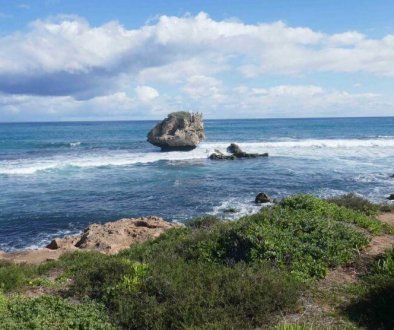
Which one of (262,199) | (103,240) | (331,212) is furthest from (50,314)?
(262,199)

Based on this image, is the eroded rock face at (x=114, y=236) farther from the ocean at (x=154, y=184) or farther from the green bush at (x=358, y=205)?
the green bush at (x=358, y=205)

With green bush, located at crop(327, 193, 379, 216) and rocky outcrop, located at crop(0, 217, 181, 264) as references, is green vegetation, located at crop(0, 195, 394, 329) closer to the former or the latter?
green bush, located at crop(327, 193, 379, 216)

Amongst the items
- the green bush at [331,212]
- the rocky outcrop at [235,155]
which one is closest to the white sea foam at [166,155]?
the rocky outcrop at [235,155]

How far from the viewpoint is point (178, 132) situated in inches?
2532

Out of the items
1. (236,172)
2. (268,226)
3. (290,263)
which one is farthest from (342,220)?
(236,172)

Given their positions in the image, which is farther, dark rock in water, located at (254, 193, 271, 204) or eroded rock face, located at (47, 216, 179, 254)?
dark rock in water, located at (254, 193, 271, 204)

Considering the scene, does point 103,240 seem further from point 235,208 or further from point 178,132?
point 178,132

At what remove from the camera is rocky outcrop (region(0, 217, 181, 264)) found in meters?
18.3

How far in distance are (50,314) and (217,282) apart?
3.44m

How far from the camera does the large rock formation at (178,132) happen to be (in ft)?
211

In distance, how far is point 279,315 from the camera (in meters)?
8.48

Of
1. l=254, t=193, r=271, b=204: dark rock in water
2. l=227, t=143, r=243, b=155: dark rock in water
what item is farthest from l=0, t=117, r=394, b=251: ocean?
l=227, t=143, r=243, b=155: dark rock in water

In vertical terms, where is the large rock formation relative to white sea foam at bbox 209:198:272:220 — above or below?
above

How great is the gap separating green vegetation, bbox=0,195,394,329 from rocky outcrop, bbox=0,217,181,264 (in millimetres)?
5371
